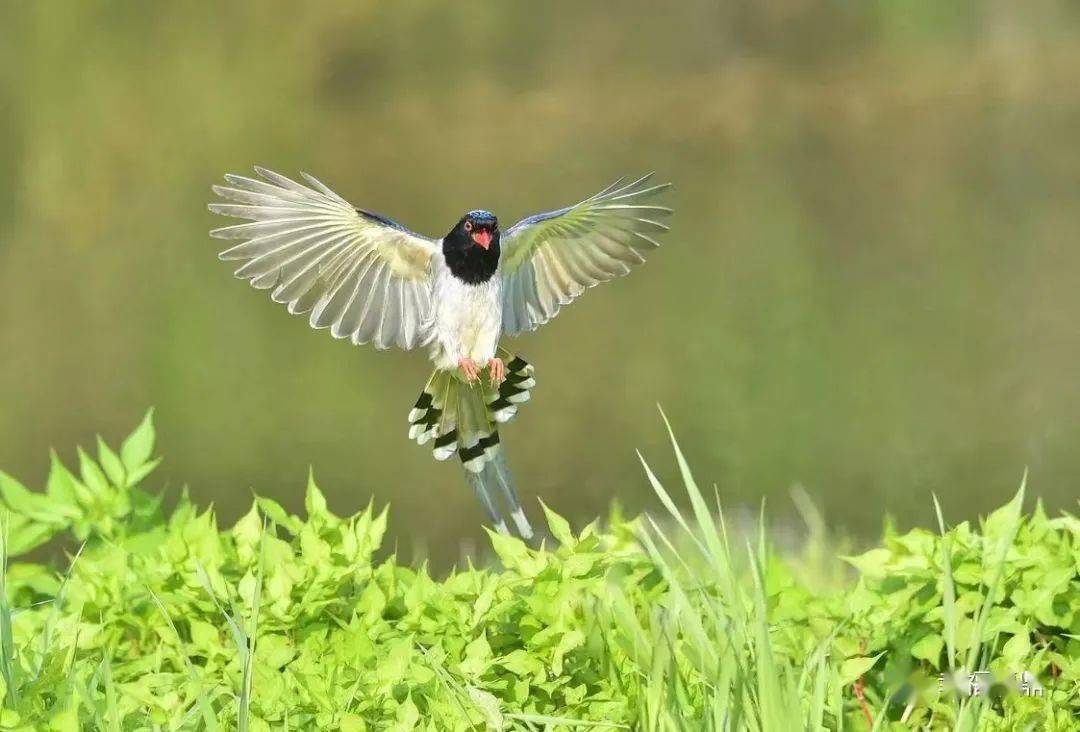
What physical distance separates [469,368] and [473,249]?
21 cm

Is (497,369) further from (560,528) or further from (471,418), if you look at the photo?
(560,528)

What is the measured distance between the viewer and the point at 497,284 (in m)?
2.77

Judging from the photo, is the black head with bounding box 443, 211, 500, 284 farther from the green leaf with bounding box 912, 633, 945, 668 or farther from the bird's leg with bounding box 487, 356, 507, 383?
the green leaf with bounding box 912, 633, 945, 668

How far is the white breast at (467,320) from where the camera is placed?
2.67m

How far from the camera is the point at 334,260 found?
9.34ft

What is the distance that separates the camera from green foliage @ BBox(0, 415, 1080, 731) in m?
2.17

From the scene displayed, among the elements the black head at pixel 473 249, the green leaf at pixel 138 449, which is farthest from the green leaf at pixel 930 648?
the green leaf at pixel 138 449

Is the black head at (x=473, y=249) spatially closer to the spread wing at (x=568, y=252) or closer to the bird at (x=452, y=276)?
the bird at (x=452, y=276)

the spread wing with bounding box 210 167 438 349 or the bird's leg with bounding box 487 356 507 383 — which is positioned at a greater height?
the spread wing with bounding box 210 167 438 349

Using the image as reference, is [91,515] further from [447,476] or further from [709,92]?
[709,92]

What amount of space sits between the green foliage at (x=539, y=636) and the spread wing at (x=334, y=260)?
37cm

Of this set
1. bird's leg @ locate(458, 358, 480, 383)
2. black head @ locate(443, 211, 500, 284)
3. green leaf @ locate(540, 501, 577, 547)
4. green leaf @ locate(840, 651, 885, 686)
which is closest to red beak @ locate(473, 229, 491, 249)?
black head @ locate(443, 211, 500, 284)

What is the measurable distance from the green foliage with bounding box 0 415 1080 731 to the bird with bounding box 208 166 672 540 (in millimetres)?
255

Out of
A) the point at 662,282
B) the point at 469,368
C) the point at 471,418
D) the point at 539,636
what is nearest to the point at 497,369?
the point at 469,368
